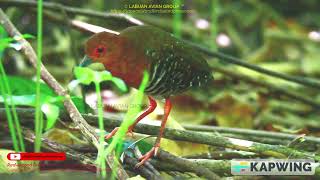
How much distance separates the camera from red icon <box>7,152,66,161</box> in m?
1.61

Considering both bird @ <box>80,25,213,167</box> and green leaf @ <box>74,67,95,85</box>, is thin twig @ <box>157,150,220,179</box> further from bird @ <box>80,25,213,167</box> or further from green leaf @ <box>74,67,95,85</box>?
green leaf @ <box>74,67,95,85</box>

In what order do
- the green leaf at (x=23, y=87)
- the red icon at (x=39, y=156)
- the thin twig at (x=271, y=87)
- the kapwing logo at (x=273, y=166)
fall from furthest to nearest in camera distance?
the thin twig at (x=271, y=87) < the green leaf at (x=23, y=87) < the kapwing logo at (x=273, y=166) < the red icon at (x=39, y=156)

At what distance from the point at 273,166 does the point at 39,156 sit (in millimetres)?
585

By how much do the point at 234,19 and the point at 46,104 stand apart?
97.4 inches

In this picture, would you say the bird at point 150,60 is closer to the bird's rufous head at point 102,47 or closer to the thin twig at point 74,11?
the bird's rufous head at point 102,47

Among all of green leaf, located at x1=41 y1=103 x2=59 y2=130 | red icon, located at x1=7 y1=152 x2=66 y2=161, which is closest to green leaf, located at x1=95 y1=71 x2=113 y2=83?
green leaf, located at x1=41 y1=103 x2=59 y2=130

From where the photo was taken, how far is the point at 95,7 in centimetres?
329

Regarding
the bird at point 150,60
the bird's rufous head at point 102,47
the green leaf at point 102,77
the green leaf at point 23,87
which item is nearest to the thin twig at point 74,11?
the green leaf at point 23,87

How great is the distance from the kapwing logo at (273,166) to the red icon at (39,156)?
0.43 m

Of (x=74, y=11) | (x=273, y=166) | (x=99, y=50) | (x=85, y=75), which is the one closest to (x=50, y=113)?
(x=85, y=75)

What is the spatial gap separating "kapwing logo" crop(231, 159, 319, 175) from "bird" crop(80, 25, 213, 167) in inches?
8.5

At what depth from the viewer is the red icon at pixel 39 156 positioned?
63.4 inches

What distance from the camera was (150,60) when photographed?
5.36ft

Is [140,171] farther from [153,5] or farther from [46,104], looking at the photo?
[153,5]
